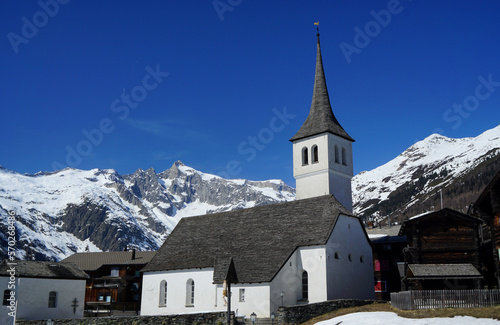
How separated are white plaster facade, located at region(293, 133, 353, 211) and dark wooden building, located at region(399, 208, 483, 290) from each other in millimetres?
19806

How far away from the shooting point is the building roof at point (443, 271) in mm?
36656

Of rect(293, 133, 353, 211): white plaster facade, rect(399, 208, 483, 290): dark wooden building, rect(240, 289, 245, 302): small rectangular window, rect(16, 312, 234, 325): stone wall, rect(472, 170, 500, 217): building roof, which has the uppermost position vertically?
rect(293, 133, 353, 211): white plaster facade

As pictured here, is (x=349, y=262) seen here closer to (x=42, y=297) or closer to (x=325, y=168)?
(x=325, y=168)

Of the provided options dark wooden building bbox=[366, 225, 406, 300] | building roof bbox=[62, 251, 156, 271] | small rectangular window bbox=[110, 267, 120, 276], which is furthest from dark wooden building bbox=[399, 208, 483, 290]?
small rectangular window bbox=[110, 267, 120, 276]

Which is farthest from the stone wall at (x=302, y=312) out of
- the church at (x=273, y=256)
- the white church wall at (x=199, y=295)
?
the white church wall at (x=199, y=295)

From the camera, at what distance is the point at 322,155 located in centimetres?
6034

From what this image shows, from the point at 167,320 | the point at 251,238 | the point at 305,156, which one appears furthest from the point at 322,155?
the point at 167,320

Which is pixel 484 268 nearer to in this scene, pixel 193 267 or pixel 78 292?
pixel 193 267

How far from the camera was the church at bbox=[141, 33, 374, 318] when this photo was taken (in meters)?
44.6

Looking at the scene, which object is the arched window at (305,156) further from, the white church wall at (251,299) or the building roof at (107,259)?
the building roof at (107,259)

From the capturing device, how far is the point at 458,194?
181125 millimetres

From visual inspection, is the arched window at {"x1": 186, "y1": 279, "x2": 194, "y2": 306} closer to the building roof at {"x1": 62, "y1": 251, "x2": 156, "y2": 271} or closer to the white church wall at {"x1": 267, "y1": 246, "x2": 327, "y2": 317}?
the white church wall at {"x1": 267, "y1": 246, "x2": 327, "y2": 317}

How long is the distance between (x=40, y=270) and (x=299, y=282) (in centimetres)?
2547

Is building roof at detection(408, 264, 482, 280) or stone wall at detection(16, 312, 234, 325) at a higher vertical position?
building roof at detection(408, 264, 482, 280)
